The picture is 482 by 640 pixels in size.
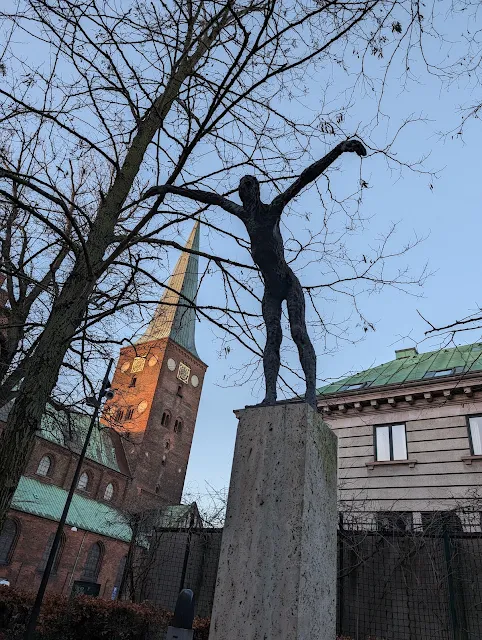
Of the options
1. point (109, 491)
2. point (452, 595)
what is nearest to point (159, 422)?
point (109, 491)

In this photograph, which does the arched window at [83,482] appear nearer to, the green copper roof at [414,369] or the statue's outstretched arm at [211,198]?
the green copper roof at [414,369]

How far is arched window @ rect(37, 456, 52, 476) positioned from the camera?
40938mm

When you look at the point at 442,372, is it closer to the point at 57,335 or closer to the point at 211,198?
the point at 57,335

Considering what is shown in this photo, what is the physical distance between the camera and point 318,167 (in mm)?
4234

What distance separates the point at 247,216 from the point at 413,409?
1345cm

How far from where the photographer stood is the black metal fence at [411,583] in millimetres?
10305

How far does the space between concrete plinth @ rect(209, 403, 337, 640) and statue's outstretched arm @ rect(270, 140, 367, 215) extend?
6.28 ft

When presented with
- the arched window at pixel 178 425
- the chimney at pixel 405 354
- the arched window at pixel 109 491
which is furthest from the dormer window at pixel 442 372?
the arched window at pixel 178 425

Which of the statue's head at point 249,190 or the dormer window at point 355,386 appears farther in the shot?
the dormer window at point 355,386

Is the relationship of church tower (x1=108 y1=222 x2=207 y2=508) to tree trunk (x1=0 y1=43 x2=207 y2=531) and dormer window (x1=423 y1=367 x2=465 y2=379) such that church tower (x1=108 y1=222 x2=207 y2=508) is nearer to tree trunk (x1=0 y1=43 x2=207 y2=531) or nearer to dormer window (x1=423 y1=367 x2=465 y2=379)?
dormer window (x1=423 y1=367 x2=465 y2=379)

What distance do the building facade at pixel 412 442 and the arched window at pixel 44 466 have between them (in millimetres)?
32095

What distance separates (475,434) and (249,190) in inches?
522

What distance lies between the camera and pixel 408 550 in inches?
443

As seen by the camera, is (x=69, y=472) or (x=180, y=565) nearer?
(x=180, y=565)
